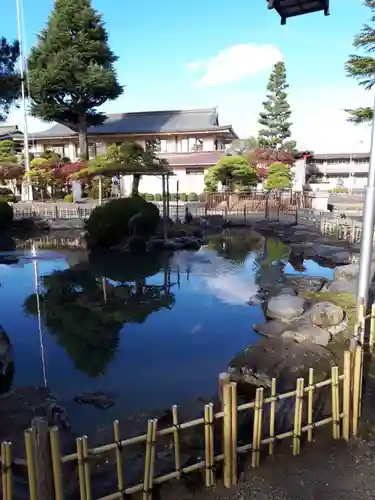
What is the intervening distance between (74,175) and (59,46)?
38.4 feet

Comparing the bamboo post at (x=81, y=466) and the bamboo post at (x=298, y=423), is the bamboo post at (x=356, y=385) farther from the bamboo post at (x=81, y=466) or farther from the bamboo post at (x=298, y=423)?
the bamboo post at (x=81, y=466)

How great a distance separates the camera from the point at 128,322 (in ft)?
25.3

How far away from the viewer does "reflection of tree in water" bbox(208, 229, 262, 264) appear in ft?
45.5

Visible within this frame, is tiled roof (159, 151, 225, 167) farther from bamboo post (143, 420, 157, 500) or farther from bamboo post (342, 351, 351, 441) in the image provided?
bamboo post (143, 420, 157, 500)

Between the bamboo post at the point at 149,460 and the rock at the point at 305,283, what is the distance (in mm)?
6166

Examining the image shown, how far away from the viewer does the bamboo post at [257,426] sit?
3129 mm

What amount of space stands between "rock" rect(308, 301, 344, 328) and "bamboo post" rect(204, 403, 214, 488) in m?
3.94

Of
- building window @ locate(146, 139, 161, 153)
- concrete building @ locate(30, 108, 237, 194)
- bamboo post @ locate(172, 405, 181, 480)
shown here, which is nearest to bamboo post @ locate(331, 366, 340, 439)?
bamboo post @ locate(172, 405, 181, 480)

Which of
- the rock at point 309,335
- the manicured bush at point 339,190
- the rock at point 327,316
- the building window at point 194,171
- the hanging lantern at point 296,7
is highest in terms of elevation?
the hanging lantern at point 296,7

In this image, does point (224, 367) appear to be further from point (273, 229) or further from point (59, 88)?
point (59, 88)

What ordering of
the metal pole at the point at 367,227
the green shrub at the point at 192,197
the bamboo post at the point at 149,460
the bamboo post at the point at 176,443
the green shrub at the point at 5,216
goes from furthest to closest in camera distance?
the green shrub at the point at 192,197 → the green shrub at the point at 5,216 → the metal pole at the point at 367,227 → the bamboo post at the point at 176,443 → the bamboo post at the point at 149,460

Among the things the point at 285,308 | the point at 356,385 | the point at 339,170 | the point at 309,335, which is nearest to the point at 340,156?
the point at 339,170

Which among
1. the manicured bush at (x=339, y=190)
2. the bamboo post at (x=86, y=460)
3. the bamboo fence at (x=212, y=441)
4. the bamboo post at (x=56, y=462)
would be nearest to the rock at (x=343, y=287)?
the bamboo fence at (x=212, y=441)

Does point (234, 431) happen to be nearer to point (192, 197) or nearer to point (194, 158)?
point (192, 197)
